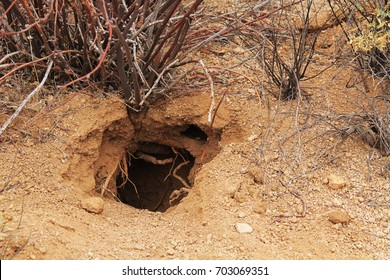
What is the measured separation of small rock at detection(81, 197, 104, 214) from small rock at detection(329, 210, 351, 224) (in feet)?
3.59

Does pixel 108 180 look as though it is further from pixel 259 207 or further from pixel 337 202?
pixel 337 202

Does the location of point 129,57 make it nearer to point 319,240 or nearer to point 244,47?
point 244,47

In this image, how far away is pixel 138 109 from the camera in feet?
11.2

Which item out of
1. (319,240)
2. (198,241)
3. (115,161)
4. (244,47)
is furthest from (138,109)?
(319,240)

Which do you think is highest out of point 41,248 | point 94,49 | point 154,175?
point 94,49

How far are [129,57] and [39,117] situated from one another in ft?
1.99

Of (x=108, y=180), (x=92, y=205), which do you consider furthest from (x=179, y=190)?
(x=92, y=205)

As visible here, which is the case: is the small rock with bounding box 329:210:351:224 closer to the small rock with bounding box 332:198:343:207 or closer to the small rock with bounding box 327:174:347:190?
the small rock with bounding box 332:198:343:207

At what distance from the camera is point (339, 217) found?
2.68 meters

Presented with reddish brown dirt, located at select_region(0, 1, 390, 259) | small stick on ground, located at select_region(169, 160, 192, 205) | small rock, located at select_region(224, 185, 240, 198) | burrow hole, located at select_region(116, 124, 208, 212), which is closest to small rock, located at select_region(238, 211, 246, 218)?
reddish brown dirt, located at select_region(0, 1, 390, 259)

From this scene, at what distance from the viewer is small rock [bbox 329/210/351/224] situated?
105 inches

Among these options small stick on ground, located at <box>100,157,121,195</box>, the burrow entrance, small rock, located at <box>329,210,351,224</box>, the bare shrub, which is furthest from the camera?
the burrow entrance

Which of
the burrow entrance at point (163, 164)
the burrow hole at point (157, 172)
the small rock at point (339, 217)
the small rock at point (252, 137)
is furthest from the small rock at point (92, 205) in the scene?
the small rock at point (339, 217)

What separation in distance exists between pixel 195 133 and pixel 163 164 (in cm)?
39
